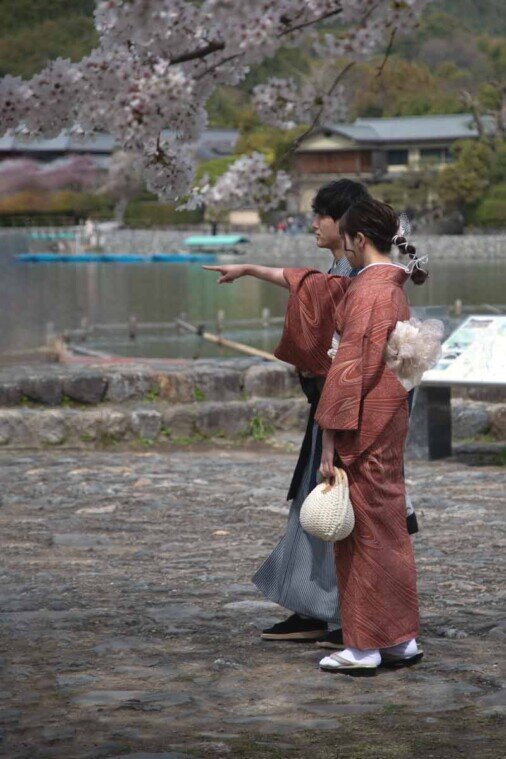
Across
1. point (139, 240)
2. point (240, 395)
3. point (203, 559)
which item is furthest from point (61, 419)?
point (139, 240)

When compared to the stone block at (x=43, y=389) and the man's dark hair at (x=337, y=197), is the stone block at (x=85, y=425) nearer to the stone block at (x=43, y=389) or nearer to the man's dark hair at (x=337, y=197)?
the stone block at (x=43, y=389)

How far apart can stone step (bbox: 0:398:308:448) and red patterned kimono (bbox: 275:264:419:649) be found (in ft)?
22.8

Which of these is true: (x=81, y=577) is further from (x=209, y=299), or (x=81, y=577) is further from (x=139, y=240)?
(x=139, y=240)

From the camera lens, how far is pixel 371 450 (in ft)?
16.1

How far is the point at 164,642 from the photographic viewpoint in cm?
536

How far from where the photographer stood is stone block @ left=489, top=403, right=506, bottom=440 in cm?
1145

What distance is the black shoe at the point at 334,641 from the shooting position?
Answer: 5.29 m

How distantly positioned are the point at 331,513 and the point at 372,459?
0.88 feet

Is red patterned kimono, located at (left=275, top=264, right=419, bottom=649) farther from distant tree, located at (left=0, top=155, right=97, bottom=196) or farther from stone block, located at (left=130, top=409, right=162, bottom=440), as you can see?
distant tree, located at (left=0, top=155, right=97, bottom=196)

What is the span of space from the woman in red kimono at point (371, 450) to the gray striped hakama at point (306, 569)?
302mm

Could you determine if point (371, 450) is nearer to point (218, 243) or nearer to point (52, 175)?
point (52, 175)

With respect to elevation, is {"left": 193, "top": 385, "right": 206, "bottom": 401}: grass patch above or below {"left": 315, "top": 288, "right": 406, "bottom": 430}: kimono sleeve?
below

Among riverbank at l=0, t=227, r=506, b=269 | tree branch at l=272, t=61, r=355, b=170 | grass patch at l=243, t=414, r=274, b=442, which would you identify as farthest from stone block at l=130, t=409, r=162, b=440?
riverbank at l=0, t=227, r=506, b=269

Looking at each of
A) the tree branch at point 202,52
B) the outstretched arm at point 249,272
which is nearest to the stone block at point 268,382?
the outstretched arm at point 249,272
